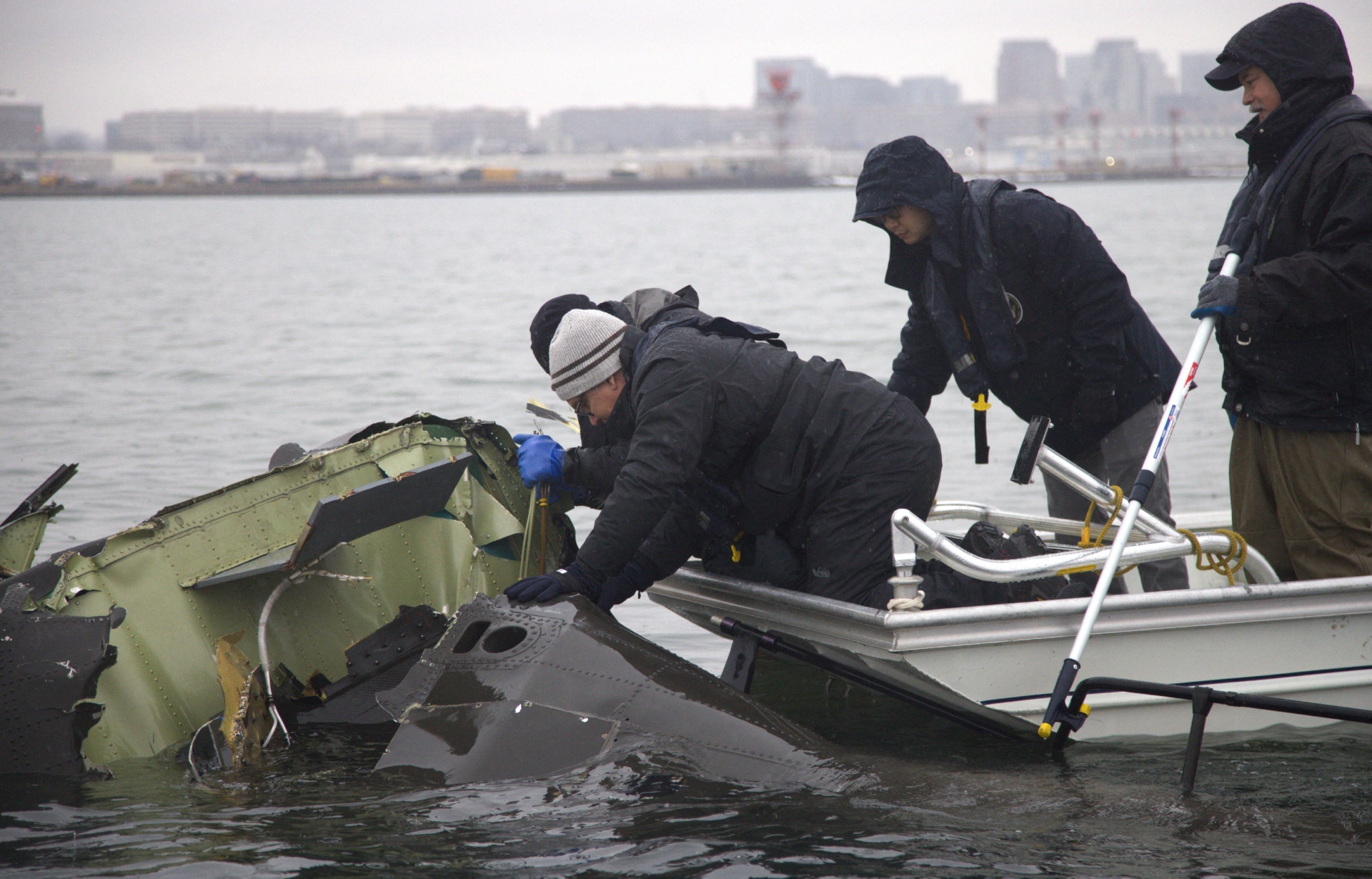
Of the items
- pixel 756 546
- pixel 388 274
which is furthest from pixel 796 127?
pixel 756 546

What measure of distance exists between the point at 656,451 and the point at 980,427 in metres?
1.89

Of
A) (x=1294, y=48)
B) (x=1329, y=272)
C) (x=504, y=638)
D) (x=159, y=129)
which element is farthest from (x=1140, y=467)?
(x=159, y=129)

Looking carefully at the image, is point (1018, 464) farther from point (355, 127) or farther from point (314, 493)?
point (355, 127)

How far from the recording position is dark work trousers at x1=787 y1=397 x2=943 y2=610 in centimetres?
462

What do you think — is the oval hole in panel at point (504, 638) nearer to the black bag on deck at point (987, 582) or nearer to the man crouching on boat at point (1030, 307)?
the black bag on deck at point (987, 582)

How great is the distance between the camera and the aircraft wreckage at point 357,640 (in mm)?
4375

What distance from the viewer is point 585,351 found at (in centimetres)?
457

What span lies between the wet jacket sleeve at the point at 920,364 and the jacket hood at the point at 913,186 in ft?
1.78

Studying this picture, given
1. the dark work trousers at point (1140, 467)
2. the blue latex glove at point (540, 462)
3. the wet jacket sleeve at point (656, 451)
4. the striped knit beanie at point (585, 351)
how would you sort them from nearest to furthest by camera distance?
the wet jacket sleeve at point (656, 451), the striped knit beanie at point (585, 351), the blue latex glove at point (540, 462), the dark work trousers at point (1140, 467)

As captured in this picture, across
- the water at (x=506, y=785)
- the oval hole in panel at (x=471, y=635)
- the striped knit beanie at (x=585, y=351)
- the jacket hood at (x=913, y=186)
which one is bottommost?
the water at (x=506, y=785)

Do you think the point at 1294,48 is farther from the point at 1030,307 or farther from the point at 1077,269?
the point at 1030,307

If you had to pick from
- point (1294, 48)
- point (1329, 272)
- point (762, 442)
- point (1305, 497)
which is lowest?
point (1305, 497)

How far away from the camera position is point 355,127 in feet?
617

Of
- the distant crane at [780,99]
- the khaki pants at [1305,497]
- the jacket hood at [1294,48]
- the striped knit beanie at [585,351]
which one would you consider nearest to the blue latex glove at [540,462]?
the striped knit beanie at [585,351]
